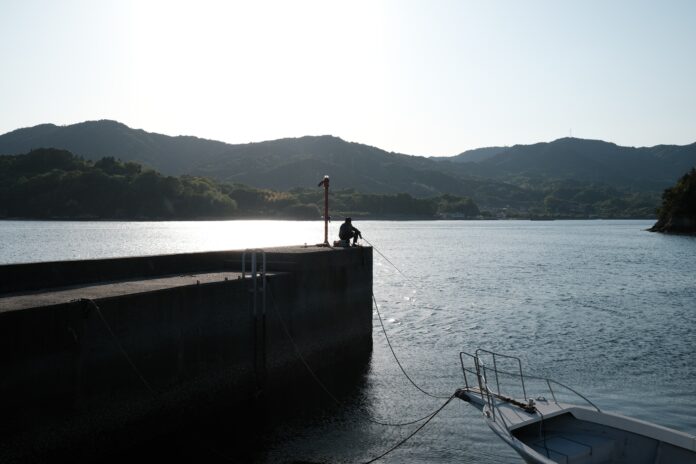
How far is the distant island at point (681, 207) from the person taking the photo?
125 meters

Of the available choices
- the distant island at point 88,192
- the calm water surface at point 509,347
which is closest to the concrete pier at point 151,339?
the calm water surface at point 509,347

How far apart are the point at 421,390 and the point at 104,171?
186m

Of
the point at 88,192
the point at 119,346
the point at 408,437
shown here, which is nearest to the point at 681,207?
the point at 408,437

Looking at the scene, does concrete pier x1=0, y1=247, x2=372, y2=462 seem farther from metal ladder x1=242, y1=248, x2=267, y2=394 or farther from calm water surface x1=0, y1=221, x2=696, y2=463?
calm water surface x1=0, y1=221, x2=696, y2=463

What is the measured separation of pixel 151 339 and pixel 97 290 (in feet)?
8.11

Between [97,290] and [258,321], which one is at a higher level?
[97,290]

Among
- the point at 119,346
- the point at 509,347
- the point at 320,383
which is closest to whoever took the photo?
the point at 119,346

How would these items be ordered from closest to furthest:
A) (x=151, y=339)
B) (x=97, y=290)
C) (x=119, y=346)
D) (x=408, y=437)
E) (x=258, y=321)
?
(x=119, y=346)
(x=151, y=339)
(x=97, y=290)
(x=408, y=437)
(x=258, y=321)

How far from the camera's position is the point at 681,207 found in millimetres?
131875

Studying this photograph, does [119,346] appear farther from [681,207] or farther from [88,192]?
[88,192]

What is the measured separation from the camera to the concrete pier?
940 cm

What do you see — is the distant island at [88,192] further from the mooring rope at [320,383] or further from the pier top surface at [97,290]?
the mooring rope at [320,383]

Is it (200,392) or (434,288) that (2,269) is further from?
(434,288)

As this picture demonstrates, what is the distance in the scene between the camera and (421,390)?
59.7 feet
